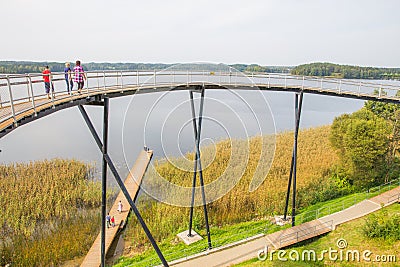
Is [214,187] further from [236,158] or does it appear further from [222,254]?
[222,254]

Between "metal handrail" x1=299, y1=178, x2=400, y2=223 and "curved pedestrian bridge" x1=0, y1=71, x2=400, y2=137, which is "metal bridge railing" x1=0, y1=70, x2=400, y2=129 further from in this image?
"metal handrail" x1=299, y1=178, x2=400, y2=223

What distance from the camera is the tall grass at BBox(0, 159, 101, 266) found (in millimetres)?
14766

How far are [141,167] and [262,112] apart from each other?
15.2 m

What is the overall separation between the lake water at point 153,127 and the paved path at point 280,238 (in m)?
5.52

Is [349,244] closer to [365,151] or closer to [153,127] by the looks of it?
[365,151]

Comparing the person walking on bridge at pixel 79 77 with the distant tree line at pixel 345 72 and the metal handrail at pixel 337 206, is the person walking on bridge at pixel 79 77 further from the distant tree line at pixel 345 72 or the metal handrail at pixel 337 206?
the distant tree line at pixel 345 72

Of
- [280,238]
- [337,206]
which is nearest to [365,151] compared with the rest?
[337,206]

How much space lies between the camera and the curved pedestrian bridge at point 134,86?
7.48m

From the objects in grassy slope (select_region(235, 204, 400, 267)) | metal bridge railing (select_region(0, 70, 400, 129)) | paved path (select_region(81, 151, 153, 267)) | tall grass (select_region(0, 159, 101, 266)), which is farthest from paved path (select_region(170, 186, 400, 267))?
metal bridge railing (select_region(0, 70, 400, 129))

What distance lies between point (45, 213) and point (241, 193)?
12.9 m

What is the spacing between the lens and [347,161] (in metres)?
21.6

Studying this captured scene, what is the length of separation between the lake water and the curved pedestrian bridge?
691 mm

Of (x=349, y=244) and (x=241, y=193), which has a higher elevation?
(x=241, y=193)

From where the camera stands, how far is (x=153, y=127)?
16.2 metres
